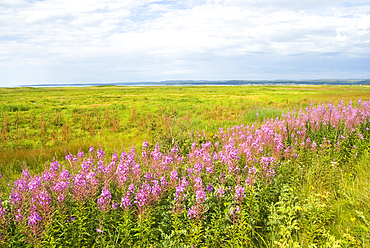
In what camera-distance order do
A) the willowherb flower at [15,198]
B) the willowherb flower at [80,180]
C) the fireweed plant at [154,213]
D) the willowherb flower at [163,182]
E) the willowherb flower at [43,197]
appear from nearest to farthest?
the willowherb flower at [43,197], the fireweed plant at [154,213], the willowherb flower at [80,180], the willowherb flower at [15,198], the willowherb flower at [163,182]

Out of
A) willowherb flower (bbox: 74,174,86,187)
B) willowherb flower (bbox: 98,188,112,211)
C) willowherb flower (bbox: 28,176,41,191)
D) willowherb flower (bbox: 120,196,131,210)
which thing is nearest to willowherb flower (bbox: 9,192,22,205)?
willowherb flower (bbox: 28,176,41,191)

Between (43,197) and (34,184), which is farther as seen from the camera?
(34,184)

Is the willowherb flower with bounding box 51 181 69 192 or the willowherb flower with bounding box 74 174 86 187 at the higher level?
the willowherb flower with bounding box 74 174 86 187

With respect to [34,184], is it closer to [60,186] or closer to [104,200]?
[60,186]

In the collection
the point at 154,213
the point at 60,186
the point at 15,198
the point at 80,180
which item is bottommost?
the point at 154,213

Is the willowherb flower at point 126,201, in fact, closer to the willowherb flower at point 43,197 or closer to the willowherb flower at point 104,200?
the willowherb flower at point 104,200

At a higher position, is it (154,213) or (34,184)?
(34,184)

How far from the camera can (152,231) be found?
369 cm

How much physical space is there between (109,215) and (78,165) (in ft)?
7.57

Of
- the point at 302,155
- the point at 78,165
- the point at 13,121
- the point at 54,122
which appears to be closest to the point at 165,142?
the point at 78,165

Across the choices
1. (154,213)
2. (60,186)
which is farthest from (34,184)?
(154,213)

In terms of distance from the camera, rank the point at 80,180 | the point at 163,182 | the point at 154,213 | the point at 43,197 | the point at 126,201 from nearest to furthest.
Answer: the point at 43,197
the point at 126,201
the point at 80,180
the point at 154,213
the point at 163,182

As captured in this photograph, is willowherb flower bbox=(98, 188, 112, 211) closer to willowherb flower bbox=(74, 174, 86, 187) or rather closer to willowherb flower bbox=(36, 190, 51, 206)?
willowherb flower bbox=(74, 174, 86, 187)

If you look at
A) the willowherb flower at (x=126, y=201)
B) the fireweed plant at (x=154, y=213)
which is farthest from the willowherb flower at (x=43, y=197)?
the willowherb flower at (x=126, y=201)
